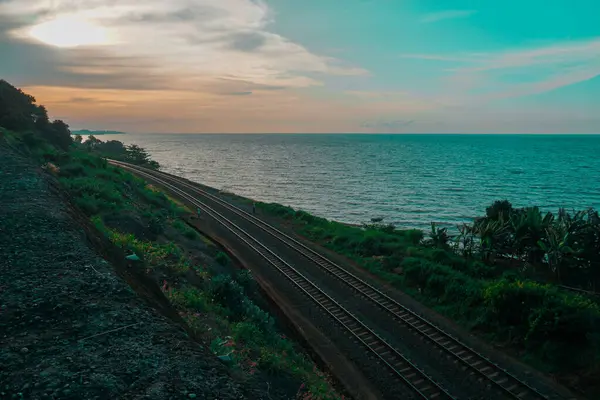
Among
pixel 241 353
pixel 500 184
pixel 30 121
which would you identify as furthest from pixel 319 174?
pixel 241 353

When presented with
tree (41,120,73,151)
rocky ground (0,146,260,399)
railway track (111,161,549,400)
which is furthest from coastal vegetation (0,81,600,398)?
tree (41,120,73,151)

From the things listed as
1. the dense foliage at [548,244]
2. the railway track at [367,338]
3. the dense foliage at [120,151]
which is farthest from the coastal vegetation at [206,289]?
the dense foliage at [120,151]

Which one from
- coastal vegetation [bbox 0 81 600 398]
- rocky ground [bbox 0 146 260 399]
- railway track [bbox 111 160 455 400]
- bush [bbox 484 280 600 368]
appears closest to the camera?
rocky ground [bbox 0 146 260 399]

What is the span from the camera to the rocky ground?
5.91 m

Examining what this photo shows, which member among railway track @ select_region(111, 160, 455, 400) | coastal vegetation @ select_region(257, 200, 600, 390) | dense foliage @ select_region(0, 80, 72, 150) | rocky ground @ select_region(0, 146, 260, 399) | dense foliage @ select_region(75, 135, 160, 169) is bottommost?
railway track @ select_region(111, 160, 455, 400)

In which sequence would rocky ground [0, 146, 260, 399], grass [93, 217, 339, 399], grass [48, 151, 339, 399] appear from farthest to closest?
grass [48, 151, 339, 399]
grass [93, 217, 339, 399]
rocky ground [0, 146, 260, 399]

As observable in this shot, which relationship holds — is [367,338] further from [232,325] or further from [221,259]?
[221,259]

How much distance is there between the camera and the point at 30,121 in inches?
1565

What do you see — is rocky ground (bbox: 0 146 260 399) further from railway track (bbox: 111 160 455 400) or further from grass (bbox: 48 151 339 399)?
railway track (bbox: 111 160 455 400)

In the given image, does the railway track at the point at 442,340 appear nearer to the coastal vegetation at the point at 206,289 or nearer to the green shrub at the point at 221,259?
the coastal vegetation at the point at 206,289

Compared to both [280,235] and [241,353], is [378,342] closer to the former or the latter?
[241,353]

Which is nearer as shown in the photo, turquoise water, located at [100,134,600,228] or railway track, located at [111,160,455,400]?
railway track, located at [111,160,455,400]

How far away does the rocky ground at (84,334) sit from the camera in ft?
19.4

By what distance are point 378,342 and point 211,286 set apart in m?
6.80
